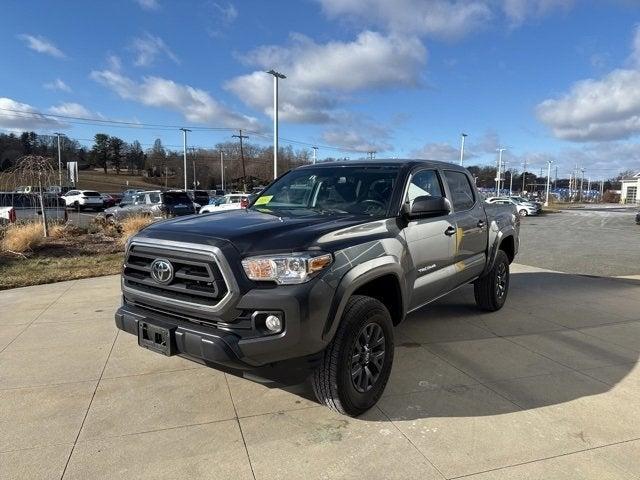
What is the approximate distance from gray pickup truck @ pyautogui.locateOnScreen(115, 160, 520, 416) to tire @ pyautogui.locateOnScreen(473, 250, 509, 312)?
1764 mm

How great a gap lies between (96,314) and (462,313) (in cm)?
455

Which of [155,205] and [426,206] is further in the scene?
[155,205]

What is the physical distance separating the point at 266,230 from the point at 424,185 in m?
1.98

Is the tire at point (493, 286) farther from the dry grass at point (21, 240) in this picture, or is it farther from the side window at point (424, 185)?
the dry grass at point (21, 240)

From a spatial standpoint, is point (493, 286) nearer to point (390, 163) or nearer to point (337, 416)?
point (390, 163)

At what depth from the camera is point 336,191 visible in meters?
4.32

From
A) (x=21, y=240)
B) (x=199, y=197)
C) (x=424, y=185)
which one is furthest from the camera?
(x=199, y=197)

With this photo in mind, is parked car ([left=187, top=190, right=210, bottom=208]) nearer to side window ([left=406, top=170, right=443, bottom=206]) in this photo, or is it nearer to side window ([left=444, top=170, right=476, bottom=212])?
→ side window ([left=444, top=170, right=476, bottom=212])

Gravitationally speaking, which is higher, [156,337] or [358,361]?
[156,337]

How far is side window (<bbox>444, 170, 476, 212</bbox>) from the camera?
198 inches

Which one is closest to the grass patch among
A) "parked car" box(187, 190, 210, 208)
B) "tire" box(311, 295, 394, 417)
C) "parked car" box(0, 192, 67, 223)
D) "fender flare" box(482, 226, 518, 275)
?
"parked car" box(0, 192, 67, 223)

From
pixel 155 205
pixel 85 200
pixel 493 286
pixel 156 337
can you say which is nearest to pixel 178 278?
pixel 156 337

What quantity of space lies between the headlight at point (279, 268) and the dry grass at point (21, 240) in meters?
9.46

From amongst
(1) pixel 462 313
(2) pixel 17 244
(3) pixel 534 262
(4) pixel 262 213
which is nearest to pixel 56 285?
(2) pixel 17 244
